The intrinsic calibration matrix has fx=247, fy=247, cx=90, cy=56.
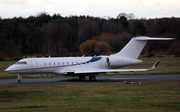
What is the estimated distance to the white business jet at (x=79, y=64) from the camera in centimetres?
2586

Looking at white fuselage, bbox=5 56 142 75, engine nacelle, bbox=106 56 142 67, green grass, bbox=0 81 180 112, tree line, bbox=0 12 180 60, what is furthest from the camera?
tree line, bbox=0 12 180 60

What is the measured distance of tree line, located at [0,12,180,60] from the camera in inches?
2771

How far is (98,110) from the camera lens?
1245 centimetres

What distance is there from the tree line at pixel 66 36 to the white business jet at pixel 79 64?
37.6m

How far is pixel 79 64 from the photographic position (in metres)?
28.0

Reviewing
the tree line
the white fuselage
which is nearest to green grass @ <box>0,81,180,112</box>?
the white fuselage

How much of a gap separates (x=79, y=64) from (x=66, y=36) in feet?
211

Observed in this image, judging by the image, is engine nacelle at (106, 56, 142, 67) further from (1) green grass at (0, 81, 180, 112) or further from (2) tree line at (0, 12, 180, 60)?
(2) tree line at (0, 12, 180, 60)

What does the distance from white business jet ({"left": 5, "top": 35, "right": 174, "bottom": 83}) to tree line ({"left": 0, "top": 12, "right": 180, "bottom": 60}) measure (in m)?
37.6

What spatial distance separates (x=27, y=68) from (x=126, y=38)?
51.1m

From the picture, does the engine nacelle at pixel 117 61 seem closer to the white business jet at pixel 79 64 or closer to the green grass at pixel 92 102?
the white business jet at pixel 79 64

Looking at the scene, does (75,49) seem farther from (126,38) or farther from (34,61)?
(34,61)

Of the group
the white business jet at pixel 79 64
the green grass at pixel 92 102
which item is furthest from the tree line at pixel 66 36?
the green grass at pixel 92 102

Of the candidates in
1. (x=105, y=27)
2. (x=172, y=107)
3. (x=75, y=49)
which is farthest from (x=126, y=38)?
(x=172, y=107)
